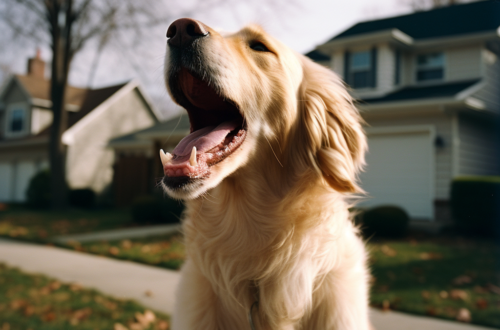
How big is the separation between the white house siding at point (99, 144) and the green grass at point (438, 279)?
63.1ft

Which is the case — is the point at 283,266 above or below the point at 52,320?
above

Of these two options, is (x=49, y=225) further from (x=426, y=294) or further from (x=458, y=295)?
(x=458, y=295)

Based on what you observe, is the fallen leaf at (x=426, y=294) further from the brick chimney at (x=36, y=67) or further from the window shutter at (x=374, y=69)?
the brick chimney at (x=36, y=67)

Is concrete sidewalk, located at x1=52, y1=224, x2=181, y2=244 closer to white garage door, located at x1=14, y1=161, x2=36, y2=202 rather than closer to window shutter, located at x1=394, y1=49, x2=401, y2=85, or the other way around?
window shutter, located at x1=394, y1=49, x2=401, y2=85

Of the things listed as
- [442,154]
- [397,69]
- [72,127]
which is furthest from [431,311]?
[72,127]

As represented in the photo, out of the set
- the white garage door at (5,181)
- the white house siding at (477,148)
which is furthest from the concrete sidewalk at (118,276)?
the white garage door at (5,181)

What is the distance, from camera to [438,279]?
6117 millimetres

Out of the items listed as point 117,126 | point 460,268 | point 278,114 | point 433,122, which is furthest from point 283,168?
point 117,126

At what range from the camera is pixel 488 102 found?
46.3 feet

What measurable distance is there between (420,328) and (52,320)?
150 inches

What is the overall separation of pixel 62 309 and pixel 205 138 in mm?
3703

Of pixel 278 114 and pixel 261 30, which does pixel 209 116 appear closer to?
pixel 278 114

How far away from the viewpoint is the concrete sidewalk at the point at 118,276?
4.46 m

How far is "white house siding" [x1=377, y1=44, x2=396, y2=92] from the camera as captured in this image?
15.3m
